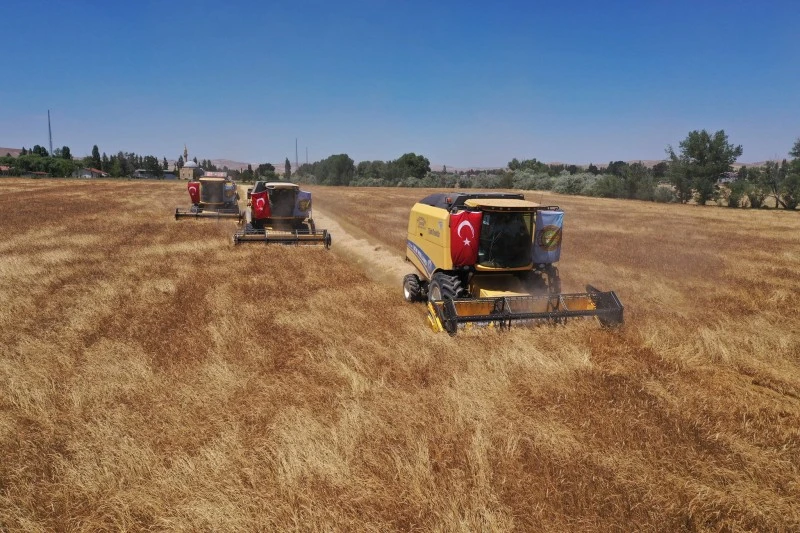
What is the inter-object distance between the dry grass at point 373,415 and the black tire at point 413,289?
60 cm

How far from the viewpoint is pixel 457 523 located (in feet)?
11.4

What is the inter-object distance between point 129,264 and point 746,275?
719 inches

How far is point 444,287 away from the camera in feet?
26.8

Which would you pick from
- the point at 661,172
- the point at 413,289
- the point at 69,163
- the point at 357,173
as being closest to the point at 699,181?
the point at 661,172

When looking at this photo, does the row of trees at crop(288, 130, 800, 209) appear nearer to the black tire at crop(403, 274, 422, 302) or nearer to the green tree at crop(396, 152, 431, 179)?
the green tree at crop(396, 152, 431, 179)

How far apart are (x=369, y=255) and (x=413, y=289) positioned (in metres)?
6.53

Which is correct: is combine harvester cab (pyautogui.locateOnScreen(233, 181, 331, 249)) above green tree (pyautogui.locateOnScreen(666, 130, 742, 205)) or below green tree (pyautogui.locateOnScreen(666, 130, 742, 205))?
below

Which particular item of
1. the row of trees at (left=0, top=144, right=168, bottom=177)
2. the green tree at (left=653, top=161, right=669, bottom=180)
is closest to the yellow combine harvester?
the green tree at (left=653, top=161, right=669, bottom=180)

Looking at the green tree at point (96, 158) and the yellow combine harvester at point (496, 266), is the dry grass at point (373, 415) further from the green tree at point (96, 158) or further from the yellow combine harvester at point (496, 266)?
the green tree at point (96, 158)

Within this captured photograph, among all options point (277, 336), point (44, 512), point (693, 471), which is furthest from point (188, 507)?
point (693, 471)

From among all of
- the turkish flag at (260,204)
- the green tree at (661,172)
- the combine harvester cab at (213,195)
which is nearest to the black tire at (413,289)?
the turkish flag at (260,204)

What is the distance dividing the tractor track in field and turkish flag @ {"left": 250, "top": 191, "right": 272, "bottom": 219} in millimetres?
3069

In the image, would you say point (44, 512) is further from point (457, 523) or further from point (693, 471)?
point (693, 471)

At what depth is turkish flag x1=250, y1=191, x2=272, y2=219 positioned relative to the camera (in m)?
17.7
